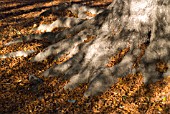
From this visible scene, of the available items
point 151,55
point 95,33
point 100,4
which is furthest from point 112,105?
point 100,4

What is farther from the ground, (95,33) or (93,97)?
(95,33)

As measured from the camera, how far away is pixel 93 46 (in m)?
8.62

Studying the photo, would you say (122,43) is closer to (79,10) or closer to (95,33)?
(95,33)

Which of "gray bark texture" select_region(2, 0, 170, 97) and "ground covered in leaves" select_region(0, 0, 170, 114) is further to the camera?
"gray bark texture" select_region(2, 0, 170, 97)

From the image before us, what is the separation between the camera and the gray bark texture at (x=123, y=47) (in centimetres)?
766

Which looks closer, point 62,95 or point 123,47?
point 62,95

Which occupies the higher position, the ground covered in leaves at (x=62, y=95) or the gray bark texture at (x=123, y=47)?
the gray bark texture at (x=123, y=47)

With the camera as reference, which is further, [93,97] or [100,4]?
[100,4]

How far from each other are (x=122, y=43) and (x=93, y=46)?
96cm

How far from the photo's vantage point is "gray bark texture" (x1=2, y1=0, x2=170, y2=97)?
766 centimetres

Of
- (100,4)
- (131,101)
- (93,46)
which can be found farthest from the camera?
(100,4)

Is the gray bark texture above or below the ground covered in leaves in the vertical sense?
above

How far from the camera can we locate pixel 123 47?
8133 millimetres

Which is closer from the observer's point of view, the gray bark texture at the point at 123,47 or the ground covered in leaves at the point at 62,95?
the ground covered in leaves at the point at 62,95
